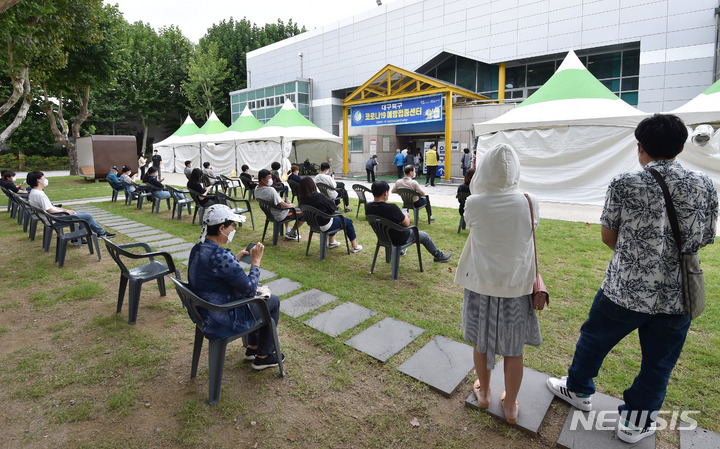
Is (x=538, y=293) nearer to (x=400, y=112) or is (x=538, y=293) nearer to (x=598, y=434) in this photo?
(x=598, y=434)

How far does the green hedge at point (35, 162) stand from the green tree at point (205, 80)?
11.0 metres

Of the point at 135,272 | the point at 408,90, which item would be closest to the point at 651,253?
the point at 135,272

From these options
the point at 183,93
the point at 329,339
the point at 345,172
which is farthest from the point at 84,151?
the point at 329,339

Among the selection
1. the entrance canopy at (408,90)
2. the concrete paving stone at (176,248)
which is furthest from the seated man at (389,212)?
the entrance canopy at (408,90)

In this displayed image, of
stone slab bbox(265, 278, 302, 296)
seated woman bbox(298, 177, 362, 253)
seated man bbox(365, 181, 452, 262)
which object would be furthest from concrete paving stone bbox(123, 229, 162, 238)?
seated man bbox(365, 181, 452, 262)

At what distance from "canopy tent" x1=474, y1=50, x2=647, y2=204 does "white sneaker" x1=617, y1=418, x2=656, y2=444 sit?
9172 millimetres

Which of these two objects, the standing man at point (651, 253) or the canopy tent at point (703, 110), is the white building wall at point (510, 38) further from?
the standing man at point (651, 253)

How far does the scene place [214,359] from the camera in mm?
2484

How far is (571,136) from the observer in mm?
10305

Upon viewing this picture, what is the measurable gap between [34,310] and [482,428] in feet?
14.3

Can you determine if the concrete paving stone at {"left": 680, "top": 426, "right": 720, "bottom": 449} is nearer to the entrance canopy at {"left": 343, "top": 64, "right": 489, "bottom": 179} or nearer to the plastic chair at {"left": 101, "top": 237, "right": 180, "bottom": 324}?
the plastic chair at {"left": 101, "top": 237, "right": 180, "bottom": 324}

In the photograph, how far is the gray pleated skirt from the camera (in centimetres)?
216

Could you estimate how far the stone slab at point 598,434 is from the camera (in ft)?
6.94

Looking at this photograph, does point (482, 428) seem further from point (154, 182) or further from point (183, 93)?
point (183, 93)
